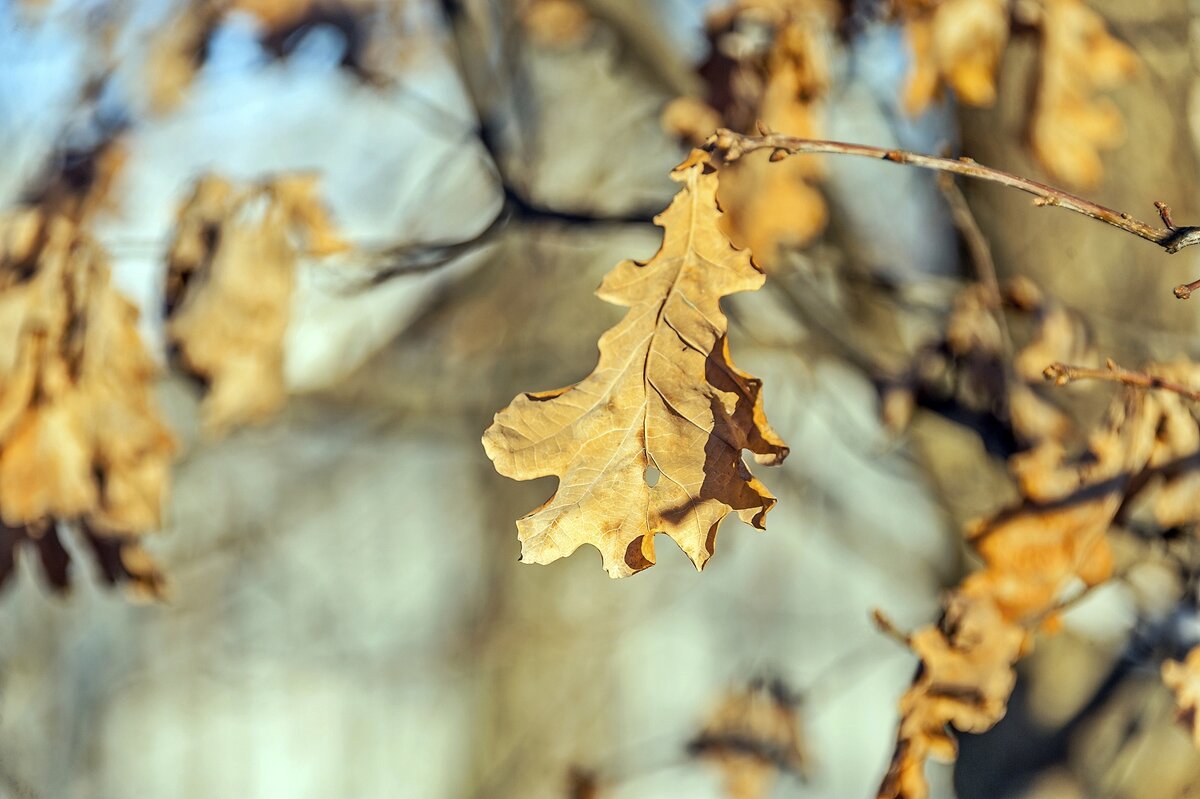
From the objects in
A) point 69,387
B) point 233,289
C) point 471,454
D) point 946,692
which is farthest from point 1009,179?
point 471,454

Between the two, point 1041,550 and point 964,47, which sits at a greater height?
point 964,47

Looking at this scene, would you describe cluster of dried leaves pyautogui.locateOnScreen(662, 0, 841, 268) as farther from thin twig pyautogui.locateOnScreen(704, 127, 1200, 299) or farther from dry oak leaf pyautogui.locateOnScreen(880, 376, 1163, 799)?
thin twig pyautogui.locateOnScreen(704, 127, 1200, 299)

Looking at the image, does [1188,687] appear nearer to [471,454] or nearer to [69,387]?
[471,454]

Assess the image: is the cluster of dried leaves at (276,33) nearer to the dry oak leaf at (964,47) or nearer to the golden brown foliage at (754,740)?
the dry oak leaf at (964,47)

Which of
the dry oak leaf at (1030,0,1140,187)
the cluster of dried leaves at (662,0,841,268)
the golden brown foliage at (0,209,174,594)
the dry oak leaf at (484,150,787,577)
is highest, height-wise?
the dry oak leaf at (484,150,787,577)

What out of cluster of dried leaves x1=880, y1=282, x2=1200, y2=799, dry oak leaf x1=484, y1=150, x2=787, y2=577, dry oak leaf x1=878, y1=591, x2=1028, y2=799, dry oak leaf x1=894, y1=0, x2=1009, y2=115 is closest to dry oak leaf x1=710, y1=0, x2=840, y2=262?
dry oak leaf x1=894, y1=0, x2=1009, y2=115

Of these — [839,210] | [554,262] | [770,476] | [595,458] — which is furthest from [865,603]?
[595,458]
